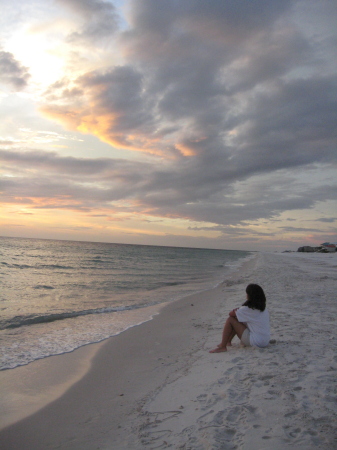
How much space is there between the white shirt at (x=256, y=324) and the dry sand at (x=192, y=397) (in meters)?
0.17

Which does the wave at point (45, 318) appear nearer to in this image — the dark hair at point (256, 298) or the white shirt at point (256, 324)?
the white shirt at point (256, 324)

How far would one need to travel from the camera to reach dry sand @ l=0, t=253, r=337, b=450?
2871mm

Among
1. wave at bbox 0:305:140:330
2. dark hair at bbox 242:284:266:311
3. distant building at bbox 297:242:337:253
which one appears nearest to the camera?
dark hair at bbox 242:284:266:311

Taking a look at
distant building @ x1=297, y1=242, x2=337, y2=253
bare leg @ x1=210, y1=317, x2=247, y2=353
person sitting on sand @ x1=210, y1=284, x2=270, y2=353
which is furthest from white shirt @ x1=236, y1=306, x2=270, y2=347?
distant building @ x1=297, y1=242, x2=337, y2=253

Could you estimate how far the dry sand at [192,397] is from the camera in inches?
113

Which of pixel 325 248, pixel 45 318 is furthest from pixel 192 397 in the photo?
pixel 325 248

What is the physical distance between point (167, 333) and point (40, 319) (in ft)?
14.6

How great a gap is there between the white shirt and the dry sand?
175mm

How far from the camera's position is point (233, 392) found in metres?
3.68

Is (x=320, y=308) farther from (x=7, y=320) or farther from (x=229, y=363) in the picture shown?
Result: (x=7, y=320)

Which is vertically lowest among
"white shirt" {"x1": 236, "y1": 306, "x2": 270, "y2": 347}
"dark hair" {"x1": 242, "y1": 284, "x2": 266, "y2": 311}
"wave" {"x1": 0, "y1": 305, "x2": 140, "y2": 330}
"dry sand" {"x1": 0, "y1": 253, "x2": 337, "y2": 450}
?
"wave" {"x1": 0, "y1": 305, "x2": 140, "y2": 330}

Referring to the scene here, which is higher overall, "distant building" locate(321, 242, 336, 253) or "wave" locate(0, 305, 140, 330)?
"distant building" locate(321, 242, 336, 253)

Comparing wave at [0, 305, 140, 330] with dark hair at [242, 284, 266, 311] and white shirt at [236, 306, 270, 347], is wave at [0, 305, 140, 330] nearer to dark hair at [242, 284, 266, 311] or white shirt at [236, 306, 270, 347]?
white shirt at [236, 306, 270, 347]

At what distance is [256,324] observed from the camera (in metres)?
5.32
